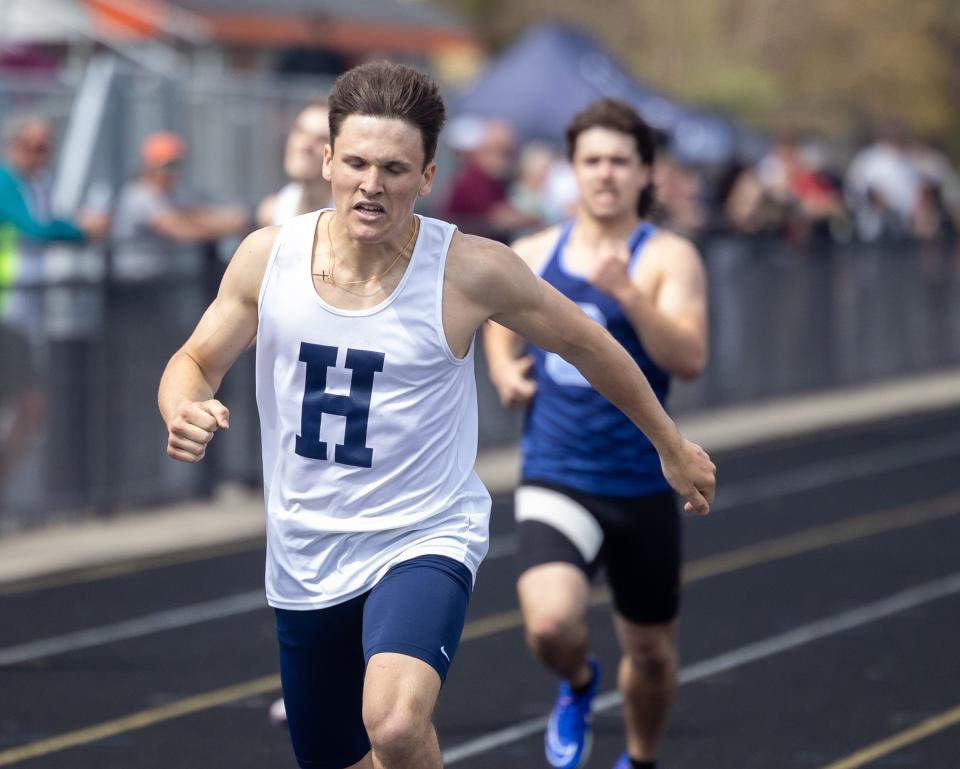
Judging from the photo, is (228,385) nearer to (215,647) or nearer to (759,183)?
(215,647)

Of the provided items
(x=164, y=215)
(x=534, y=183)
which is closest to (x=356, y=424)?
(x=164, y=215)

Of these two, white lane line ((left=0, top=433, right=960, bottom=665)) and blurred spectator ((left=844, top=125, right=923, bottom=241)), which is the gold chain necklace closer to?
white lane line ((left=0, top=433, right=960, bottom=665))

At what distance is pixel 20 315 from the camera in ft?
32.1

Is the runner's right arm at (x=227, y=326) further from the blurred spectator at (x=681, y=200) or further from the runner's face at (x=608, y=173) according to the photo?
the blurred spectator at (x=681, y=200)

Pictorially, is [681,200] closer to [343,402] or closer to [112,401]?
[112,401]

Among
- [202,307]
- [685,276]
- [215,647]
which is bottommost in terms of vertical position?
[215,647]

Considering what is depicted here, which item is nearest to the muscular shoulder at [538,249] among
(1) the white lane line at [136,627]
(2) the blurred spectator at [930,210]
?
(1) the white lane line at [136,627]

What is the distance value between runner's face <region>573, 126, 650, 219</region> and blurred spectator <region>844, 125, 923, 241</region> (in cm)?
1292

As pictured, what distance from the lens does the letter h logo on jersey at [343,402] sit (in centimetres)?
409

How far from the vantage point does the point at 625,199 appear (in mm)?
5875

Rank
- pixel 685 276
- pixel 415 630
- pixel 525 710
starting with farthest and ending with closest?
1. pixel 525 710
2. pixel 685 276
3. pixel 415 630

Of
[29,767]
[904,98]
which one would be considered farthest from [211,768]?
[904,98]

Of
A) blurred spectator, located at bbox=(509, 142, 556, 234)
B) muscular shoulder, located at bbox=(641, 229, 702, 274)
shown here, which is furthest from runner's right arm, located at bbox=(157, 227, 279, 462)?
blurred spectator, located at bbox=(509, 142, 556, 234)

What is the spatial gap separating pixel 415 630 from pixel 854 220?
49.4 ft
